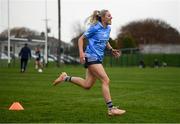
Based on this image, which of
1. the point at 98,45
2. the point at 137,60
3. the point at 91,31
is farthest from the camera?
the point at 137,60

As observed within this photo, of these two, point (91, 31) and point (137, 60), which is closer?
point (91, 31)

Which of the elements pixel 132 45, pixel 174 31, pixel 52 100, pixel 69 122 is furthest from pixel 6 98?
pixel 174 31

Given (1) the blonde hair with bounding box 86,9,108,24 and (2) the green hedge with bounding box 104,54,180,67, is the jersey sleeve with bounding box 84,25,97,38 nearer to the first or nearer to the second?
(1) the blonde hair with bounding box 86,9,108,24

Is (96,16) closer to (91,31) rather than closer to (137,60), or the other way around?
(91,31)

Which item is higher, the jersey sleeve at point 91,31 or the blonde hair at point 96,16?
the blonde hair at point 96,16

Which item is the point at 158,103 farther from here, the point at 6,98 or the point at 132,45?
the point at 132,45

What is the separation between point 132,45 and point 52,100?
89.1 metres

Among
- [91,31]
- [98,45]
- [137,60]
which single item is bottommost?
[137,60]

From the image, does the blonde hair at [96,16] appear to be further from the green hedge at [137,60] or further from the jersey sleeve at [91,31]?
the green hedge at [137,60]

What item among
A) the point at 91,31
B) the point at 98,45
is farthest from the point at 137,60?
the point at 91,31

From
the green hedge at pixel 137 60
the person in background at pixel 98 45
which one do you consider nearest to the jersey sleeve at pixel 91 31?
the person in background at pixel 98 45

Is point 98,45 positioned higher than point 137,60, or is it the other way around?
point 98,45

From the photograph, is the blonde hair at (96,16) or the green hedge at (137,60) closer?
the blonde hair at (96,16)

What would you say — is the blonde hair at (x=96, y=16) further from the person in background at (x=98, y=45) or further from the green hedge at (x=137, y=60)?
the green hedge at (x=137, y=60)
